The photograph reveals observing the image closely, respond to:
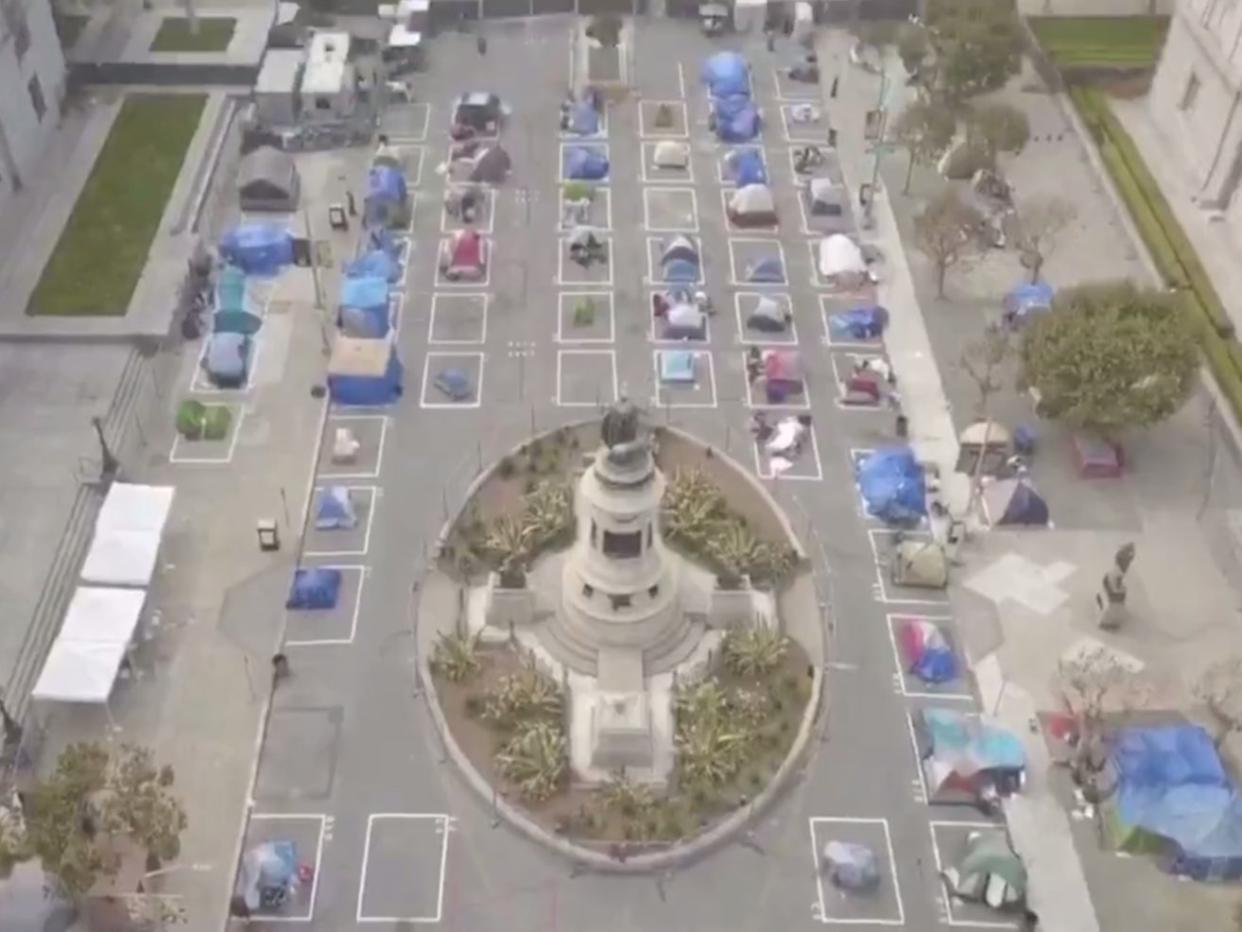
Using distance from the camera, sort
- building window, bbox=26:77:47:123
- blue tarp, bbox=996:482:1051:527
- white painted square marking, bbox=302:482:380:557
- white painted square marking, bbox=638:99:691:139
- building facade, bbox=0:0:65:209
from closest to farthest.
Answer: white painted square marking, bbox=302:482:380:557
blue tarp, bbox=996:482:1051:527
building facade, bbox=0:0:65:209
building window, bbox=26:77:47:123
white painted square marking, bbox=638:99:691:139

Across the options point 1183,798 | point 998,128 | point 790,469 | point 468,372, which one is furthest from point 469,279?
point 1183,798

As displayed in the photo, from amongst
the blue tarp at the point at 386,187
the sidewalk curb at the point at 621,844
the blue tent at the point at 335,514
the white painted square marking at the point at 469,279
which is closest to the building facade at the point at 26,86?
the blue tarp at the point at 386,187

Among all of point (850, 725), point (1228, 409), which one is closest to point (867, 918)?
point (850, 725)

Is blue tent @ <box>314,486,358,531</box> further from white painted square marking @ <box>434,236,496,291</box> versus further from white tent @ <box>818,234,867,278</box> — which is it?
white tent @ <box>818,234,867,278</box>

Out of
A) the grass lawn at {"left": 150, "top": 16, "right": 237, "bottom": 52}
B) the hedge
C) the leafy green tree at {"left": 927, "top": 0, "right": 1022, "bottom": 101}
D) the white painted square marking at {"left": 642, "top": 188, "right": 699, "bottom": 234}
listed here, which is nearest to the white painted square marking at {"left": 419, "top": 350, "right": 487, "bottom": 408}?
the white painted square marking at {"left": 642, "top": 188, "right": 699, "bottom": 234}

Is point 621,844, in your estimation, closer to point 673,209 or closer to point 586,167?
point 673,209
